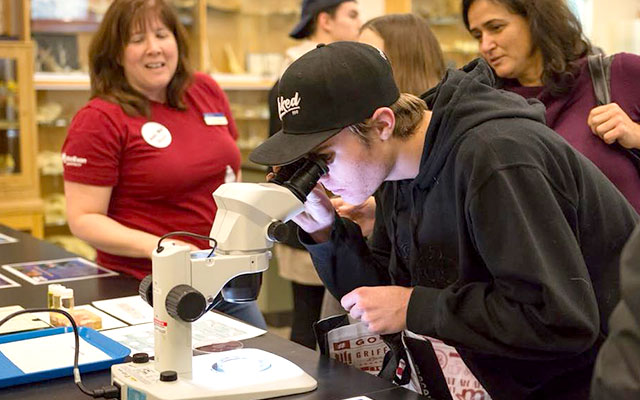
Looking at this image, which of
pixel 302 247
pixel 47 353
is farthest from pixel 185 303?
pixel 302 247

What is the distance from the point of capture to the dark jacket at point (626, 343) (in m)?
0.89

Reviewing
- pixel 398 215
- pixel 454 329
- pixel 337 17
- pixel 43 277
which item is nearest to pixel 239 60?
pixel 337 17

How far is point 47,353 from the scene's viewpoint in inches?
64.2

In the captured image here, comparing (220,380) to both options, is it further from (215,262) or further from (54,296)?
(54,296)

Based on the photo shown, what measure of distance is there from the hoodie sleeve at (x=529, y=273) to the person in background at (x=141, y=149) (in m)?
1.06

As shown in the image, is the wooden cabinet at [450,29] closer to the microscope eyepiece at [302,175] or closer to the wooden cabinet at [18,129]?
the wooden cabinet at [18,129]

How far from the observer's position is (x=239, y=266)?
4.63 ft

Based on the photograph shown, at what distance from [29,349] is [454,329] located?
0.82 metres

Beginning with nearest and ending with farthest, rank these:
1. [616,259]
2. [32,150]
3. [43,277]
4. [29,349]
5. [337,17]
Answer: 1. [616,259]
2. [29,349]
3. [43,277]
4. [337,17]
5. [32,150]

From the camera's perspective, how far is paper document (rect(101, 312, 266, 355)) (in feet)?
5.72

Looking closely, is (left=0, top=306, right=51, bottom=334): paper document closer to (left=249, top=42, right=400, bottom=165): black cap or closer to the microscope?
the microscope

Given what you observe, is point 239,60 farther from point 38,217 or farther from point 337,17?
point 337,17

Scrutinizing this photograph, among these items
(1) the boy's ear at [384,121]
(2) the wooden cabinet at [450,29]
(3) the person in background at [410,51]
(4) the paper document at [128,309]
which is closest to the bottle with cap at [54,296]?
(4) the paper document at [128,309]

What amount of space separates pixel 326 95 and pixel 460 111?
9.7 inches
